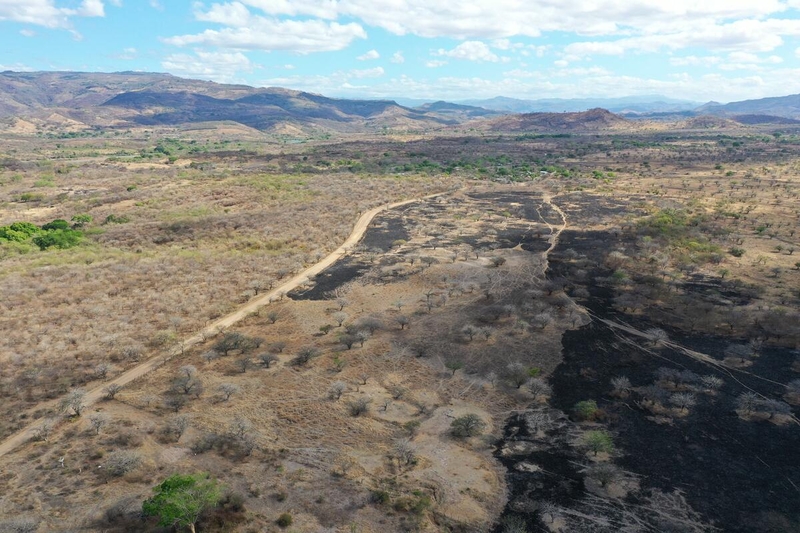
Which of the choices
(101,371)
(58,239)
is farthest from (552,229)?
(58,239)

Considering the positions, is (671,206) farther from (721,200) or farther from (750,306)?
(750,306)

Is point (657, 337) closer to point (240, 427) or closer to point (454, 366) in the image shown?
point (454, 366)

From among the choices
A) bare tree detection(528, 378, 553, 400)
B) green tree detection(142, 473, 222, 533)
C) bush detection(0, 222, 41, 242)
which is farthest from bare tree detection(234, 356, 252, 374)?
bush detection(0, 222, 41, 242)

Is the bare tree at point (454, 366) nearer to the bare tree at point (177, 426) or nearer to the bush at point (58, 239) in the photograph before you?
the bare tree at point (177, 426)

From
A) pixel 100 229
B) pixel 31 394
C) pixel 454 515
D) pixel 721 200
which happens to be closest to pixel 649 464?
pixel 454 515

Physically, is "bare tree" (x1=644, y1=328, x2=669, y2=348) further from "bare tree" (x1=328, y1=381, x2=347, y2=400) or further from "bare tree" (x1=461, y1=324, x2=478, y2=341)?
"bare tree" (x1=328, y1=381, x2=347, y2=400)
